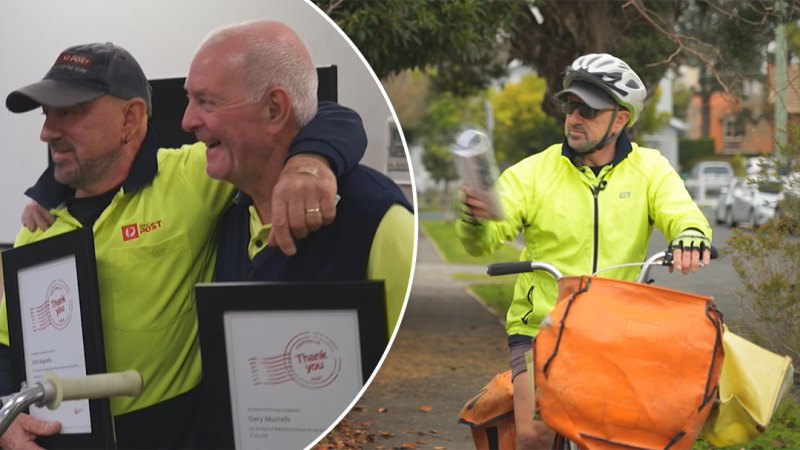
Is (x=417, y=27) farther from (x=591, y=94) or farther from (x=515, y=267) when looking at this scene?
(x=515, y=267)

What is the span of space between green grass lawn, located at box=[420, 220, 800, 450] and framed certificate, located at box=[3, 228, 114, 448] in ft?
4.40

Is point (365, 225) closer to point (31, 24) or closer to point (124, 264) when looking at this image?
point (124, 264)

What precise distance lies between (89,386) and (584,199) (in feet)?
5.10

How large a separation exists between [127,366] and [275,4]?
113 cm

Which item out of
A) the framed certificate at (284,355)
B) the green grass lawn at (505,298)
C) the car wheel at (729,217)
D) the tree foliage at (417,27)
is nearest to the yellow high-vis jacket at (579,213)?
the framed certificate at (284,355)

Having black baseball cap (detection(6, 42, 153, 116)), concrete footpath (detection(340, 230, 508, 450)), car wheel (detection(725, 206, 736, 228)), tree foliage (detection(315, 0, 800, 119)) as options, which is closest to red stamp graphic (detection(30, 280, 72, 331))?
black baseball cap (detection(6, 42, 153, 116))

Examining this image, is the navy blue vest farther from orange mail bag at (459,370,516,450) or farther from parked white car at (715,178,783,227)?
parked white car at (715,178,783,227)

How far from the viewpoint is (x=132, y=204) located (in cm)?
342

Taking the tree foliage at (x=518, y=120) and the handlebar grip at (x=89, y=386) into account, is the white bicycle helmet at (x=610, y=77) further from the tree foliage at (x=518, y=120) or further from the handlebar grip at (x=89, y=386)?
the tree foliage at (x=518, y=120)

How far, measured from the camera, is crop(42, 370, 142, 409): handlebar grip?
9.37 ft

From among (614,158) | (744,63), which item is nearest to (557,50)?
(744,63)

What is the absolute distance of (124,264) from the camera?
11.2 feet

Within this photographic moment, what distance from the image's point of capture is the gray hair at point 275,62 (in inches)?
127

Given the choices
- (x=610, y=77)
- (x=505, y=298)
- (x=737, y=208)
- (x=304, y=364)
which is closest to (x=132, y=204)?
(x=304, y=364)
